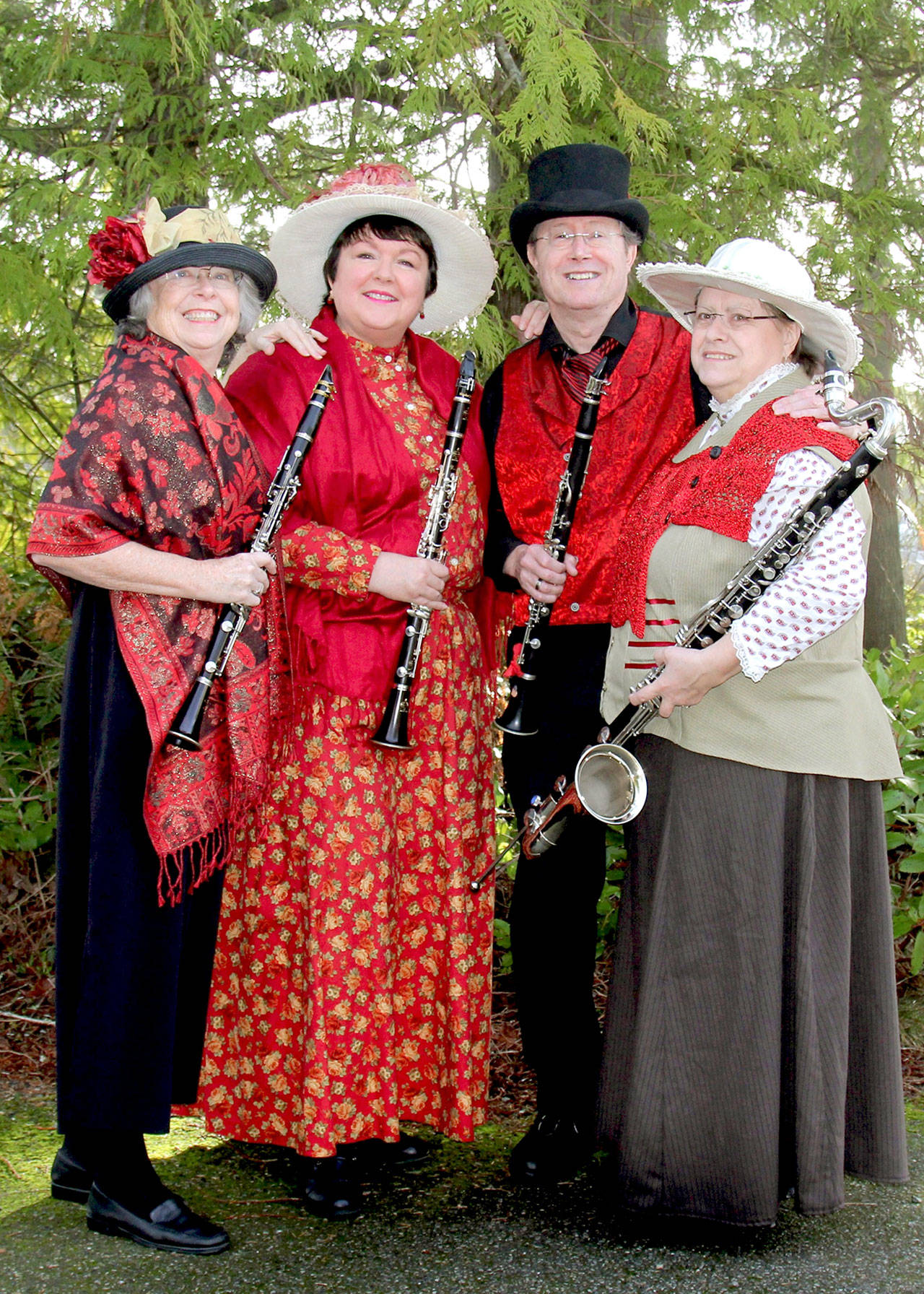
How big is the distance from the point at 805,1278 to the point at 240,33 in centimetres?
405

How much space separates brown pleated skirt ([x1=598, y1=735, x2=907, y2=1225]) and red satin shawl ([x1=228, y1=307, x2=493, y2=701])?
2.50ft

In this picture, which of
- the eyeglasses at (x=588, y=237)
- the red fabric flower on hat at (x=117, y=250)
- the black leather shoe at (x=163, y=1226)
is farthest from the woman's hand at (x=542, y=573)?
the black leather shoe at (x=163, y=1226)

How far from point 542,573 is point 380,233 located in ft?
3.04

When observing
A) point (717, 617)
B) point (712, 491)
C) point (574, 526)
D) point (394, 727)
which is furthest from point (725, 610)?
point (394, 727)

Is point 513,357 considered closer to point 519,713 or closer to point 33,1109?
point 519,713

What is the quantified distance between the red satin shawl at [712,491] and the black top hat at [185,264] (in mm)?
1019

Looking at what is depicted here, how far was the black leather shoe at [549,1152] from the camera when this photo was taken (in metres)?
3.10

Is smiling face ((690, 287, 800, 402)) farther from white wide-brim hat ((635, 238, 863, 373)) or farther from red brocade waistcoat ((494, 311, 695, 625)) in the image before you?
red brocade waistcoat ((494, 311, 695, 625))

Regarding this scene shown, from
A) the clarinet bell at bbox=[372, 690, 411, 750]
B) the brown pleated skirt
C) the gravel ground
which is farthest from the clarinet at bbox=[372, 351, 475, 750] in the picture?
the gravel ground

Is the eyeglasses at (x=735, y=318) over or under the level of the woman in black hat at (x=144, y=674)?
over

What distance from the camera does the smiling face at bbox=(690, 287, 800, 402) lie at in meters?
2.79

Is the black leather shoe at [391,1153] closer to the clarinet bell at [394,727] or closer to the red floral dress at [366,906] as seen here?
the red floral dress at [366,906]

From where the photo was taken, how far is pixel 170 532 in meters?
2.68

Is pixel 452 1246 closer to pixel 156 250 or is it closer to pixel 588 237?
pixel 156 250
